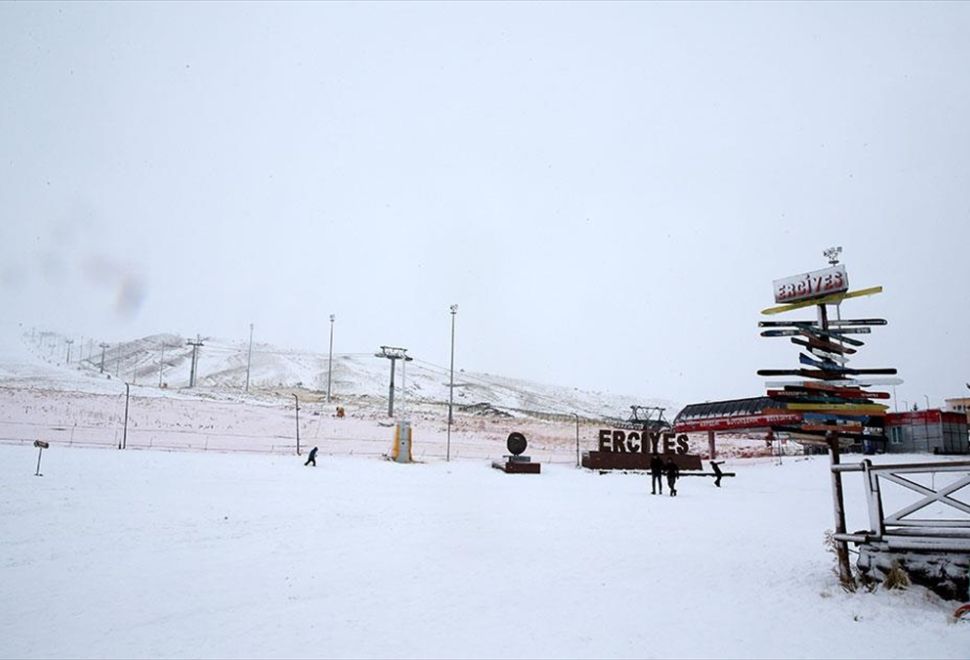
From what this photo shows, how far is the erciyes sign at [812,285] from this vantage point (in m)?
11.1

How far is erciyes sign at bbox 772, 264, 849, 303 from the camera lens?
36.3 ft

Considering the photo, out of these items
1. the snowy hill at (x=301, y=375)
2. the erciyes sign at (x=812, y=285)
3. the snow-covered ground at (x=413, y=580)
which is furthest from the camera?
the snowy hill at (x=301, y=375)

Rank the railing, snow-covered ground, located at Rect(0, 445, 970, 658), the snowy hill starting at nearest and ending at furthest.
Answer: snow-covered ground, located at Rect(0, 445, 970, 658) → the railing → the snowy hill

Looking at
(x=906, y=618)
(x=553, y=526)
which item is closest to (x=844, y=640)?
(x=906, y=618)

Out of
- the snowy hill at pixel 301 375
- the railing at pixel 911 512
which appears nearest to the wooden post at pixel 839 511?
the railing at pixel 911 512

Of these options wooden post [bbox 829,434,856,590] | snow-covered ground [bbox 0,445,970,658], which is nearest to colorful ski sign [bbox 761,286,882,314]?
wooden post [bbox 829,434,856,590]

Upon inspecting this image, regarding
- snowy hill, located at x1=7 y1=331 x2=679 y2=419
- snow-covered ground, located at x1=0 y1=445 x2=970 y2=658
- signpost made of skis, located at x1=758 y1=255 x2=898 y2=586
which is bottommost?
snow-covered ground, located at x1=0 y1=445 x2=970 y2=658

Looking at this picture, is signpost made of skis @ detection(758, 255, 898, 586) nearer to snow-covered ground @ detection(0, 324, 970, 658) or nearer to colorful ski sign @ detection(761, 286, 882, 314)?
colorful ski sign @ detection(761, 286, 882, 314)

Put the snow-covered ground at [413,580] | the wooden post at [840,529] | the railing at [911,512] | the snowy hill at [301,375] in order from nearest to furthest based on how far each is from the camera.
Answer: the snow-covered ground at [413,580] < the railing at [911,512] < the wooden post at [840,529] < the snowy hill at [301,375]

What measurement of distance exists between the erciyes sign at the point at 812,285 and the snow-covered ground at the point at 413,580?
4900 mm

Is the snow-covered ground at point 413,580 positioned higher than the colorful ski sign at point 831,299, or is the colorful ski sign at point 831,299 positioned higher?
the colorful ski sign at point 831,299

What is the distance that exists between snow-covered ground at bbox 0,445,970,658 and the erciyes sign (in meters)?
4.90

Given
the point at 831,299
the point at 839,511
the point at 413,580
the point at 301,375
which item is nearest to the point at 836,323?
the point at 831,299

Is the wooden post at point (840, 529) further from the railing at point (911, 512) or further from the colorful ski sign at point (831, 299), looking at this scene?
the colorful ski sign at point (831, 299)
